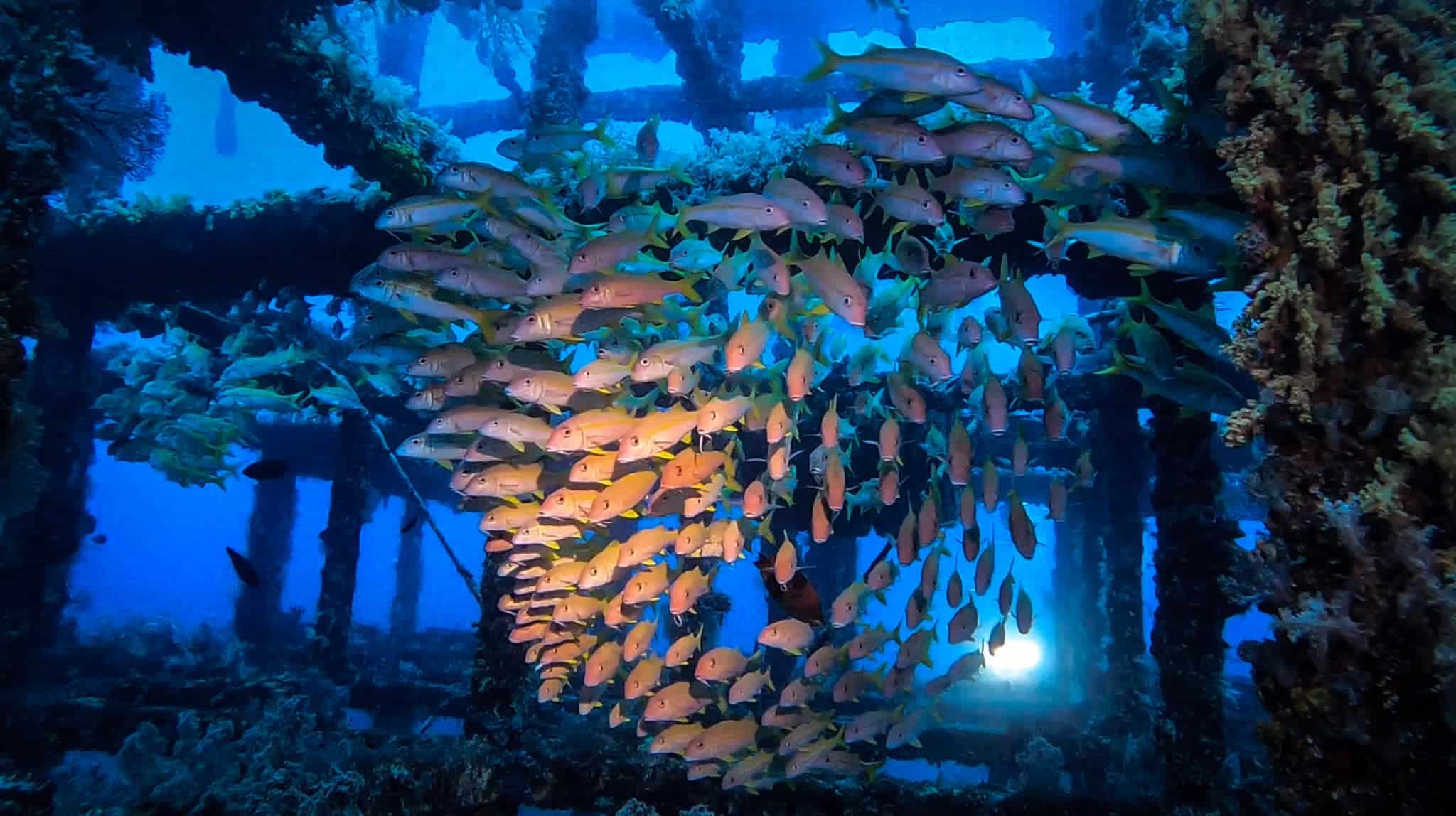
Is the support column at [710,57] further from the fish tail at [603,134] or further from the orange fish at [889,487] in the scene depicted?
the orange fish at [889,487]

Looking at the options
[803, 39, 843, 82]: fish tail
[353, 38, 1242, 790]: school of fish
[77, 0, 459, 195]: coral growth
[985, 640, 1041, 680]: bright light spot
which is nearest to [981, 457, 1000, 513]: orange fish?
[353, 38, 1242, 790]: school of fish

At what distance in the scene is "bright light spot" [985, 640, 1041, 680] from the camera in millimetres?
25906

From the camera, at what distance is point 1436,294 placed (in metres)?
3.25

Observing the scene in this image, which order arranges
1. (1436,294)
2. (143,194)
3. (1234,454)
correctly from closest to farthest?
1. (1436,294)
2. (143,194)
3. (1234,454)

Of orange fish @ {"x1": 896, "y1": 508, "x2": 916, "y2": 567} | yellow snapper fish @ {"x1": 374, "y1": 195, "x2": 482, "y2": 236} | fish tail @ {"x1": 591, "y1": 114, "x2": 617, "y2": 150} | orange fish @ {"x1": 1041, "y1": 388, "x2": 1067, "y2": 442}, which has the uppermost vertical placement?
fish tail @ {"x1": 591, "y1": 114, "x2": 617, "y2": 150}

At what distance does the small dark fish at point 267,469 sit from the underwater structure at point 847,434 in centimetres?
128

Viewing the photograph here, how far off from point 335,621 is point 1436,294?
13.3 m

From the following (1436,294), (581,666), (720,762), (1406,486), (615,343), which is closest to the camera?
(1406,486)

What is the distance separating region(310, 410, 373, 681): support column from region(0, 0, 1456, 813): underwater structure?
0.05 meters

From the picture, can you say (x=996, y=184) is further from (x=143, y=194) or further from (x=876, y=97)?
(x=143, y=194)

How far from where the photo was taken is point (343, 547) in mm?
11680

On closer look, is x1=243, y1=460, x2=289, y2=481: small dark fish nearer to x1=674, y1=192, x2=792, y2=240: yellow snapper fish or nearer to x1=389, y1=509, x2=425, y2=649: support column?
x1=674, y1=192, x2=792, y2=240: yellow snapper fish

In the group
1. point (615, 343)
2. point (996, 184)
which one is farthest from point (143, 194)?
Result: point (996, 184)

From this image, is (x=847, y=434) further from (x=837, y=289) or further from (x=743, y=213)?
(x=743, y=213)
